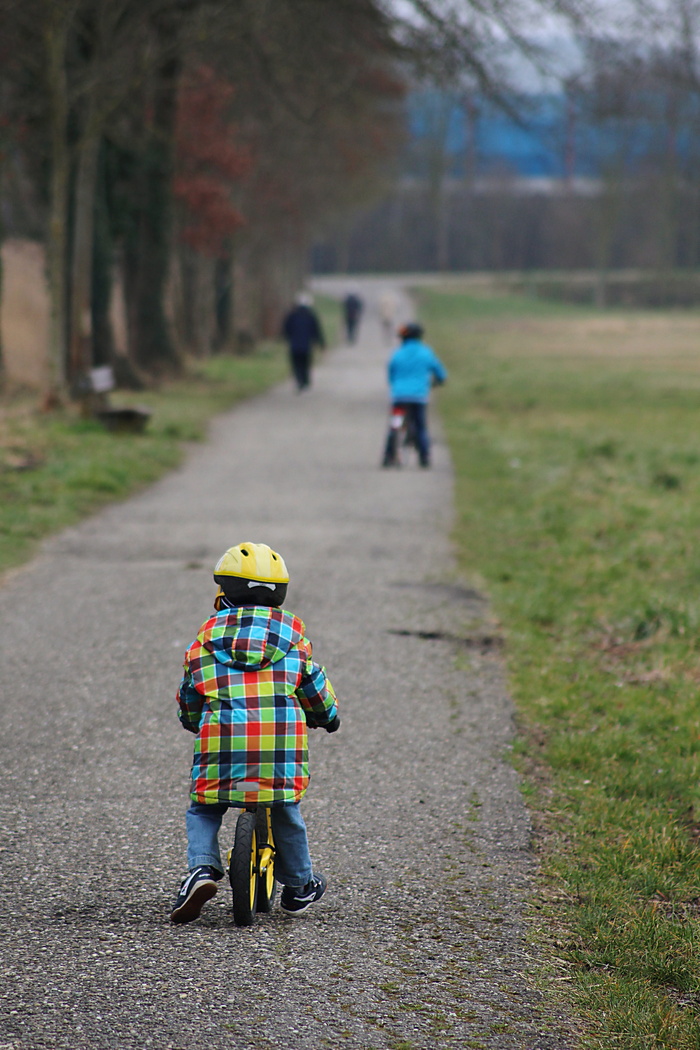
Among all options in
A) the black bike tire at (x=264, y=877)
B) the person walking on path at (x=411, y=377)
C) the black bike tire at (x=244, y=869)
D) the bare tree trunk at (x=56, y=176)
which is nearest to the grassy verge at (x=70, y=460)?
the bare tree trunk at (x=56, y=176)

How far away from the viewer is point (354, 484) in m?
14.3

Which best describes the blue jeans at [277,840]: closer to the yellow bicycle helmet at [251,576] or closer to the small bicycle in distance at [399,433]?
the yellow bicycle helmet at [251,576]

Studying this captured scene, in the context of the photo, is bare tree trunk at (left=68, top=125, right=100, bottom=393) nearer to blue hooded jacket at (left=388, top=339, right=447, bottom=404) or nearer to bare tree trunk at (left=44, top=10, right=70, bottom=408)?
bare tree trunk at (left=44, top=10, right=70, bottom=408)

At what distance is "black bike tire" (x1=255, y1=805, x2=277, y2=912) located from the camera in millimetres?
3951

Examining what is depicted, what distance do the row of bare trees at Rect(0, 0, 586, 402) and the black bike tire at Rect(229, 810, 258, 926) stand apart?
14.1 meters

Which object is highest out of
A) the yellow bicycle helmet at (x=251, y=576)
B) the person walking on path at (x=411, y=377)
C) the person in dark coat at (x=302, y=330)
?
the person in dark coat at (x=302, y=330)

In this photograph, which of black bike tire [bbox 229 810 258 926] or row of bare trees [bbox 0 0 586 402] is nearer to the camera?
black bike tire [bbox 229 810 258 926]

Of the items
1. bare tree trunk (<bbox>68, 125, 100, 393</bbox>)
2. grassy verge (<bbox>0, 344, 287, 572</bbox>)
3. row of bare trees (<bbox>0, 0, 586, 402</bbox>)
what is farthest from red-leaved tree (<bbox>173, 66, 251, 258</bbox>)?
bare tree trunk (<bbox>68, 125, 100, 393</bbox>)

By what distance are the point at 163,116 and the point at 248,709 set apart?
21.9 meters

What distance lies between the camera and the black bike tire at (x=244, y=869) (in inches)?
151

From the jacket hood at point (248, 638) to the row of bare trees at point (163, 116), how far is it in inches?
538

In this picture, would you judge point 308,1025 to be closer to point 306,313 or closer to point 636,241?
point 306,313

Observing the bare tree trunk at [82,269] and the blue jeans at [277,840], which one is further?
the bare tree trunk at [82,269]

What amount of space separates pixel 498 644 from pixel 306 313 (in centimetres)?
1782
